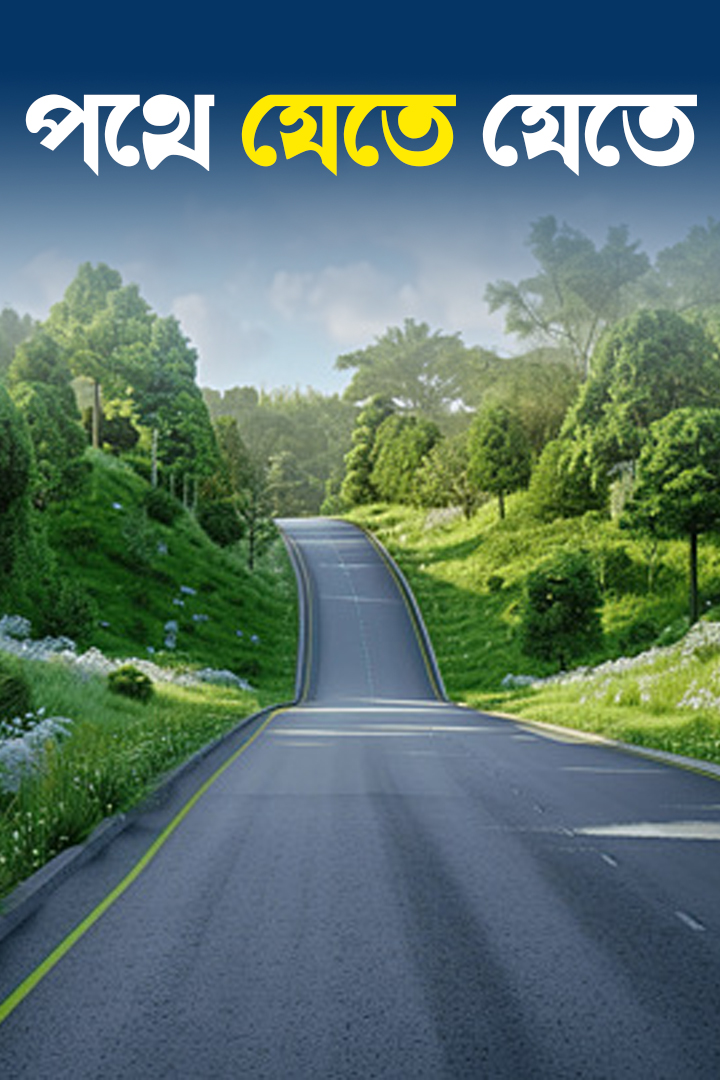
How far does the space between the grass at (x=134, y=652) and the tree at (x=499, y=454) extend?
14801 millimetres

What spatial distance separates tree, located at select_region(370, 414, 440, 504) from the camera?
9288cm

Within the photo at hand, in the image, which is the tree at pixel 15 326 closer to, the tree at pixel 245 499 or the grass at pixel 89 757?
the tree at pixel 245 499

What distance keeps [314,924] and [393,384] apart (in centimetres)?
10889

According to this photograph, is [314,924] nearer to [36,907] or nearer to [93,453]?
[36,907]

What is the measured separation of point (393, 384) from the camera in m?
114

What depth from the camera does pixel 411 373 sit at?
115m

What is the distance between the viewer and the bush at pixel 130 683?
25.2 metres

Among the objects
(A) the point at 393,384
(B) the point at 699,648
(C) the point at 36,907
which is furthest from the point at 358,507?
(C) the point at 36,907

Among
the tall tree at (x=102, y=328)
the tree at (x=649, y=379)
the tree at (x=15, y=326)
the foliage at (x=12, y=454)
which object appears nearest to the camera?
the foliage at (x=12, y=454)

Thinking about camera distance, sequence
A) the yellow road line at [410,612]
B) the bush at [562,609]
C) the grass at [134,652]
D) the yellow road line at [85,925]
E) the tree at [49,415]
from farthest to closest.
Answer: the yellow road line at [410,612]
the tree at [49,415]
the bush at [562,609]
the grass at [134,652]
the yellow road line at [85,925]

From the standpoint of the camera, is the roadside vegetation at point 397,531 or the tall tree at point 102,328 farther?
the tall tree at point 102,328

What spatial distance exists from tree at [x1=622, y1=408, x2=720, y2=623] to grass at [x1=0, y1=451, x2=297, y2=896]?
14932mm

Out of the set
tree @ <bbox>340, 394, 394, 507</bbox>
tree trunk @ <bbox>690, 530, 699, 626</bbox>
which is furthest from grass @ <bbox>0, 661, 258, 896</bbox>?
tree @ <bbox>340, 394, 394, 507</bbox>

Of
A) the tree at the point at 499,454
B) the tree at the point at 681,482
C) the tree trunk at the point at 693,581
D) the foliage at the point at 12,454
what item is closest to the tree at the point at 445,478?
the tree at the point at 499,454
